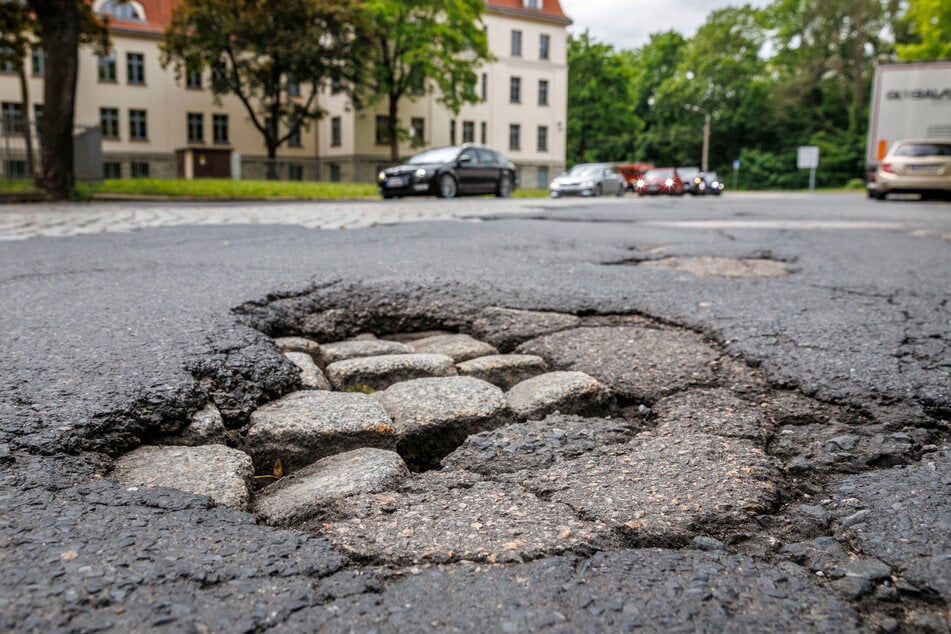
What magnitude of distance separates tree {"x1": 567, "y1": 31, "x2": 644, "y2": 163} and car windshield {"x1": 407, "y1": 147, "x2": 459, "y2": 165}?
3875 cm

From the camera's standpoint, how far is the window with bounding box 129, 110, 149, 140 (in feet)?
134

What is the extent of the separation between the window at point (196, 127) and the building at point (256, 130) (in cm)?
5

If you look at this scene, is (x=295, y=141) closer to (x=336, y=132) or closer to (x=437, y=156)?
(x=336, y=132)

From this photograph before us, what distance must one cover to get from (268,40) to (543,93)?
20.8 m

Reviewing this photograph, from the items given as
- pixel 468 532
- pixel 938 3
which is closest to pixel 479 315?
Result: pixel 468 532

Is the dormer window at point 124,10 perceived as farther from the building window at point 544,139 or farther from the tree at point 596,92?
the tree at point 596,92

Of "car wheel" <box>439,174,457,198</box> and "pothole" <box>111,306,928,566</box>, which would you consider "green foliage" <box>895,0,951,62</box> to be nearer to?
"car wheel" <box>439,174,457,198</box>

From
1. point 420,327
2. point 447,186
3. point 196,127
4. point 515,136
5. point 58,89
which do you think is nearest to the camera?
point 420,327

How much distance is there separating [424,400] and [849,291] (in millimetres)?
3051

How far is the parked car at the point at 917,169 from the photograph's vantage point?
18.1m

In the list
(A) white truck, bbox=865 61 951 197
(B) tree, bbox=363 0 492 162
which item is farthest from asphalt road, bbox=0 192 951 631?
(B) tree, bbox=363 0 492 162

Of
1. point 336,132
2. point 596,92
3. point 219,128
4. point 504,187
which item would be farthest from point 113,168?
point 596,92

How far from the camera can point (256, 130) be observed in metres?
43.9

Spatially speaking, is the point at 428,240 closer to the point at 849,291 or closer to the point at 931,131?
the point at 849,291
